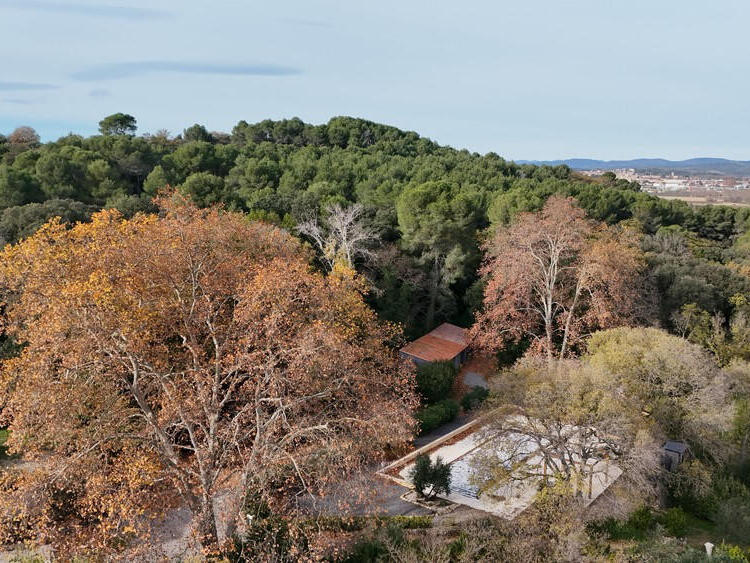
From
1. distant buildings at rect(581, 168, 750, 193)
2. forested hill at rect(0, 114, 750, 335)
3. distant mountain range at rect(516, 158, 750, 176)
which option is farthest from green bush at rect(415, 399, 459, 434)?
distant mountain range at rect(516, 158, 750, 176)

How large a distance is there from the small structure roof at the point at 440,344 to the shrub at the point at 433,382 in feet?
4.61

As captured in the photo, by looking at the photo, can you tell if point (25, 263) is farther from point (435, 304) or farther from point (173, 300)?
point (435, 304)

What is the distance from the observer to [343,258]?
81.3 ft

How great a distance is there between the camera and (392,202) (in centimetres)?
3331

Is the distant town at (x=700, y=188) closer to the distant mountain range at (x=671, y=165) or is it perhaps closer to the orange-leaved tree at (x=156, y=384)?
the distant mountain range at (x=671, y=165)

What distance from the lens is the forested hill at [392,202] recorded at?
28.4 meters

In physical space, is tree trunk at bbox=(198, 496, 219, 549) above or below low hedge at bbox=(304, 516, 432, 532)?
above

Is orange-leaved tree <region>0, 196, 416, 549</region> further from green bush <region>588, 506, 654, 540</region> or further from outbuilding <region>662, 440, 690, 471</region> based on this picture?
outbuilding <region>662, 440, 690, 471</region>

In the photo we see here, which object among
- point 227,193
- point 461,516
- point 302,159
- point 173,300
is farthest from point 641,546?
point 302,159

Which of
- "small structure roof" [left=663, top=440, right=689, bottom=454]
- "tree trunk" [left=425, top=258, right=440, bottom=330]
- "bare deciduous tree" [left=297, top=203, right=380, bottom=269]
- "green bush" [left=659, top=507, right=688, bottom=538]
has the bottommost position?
"green bush" [left=659, top=507, right=688, bottom=538]

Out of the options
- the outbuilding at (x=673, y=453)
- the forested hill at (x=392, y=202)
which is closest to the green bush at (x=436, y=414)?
the forested hill at (x=392, y=202)

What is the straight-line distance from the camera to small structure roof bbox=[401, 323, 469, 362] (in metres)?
27.1

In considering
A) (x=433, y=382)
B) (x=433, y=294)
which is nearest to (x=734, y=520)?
(x=433, y=382)

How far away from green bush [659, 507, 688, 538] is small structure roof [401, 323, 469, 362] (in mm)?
11513
